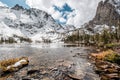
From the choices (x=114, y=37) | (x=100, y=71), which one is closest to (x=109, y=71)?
(x=100, y=71)

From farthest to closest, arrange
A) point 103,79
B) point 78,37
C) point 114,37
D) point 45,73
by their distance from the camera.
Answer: point 78,37 < point 114,37 < point 45,73 < point 103,79

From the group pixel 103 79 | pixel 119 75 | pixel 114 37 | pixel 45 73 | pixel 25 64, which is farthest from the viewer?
pixel 114 37

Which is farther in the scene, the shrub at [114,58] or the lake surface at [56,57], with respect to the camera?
the shrub at [114,58]

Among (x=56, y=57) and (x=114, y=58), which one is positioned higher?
(x=114, y=58)

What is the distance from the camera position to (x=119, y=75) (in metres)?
25.7

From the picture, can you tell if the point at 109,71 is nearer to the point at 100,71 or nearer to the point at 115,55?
the point at 100,71

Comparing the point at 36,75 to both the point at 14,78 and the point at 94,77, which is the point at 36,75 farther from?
the point at 94,77

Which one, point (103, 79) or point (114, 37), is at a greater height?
point (114, 37)

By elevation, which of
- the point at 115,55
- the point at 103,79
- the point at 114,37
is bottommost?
the point at 103,79

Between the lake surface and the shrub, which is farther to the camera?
the shrub

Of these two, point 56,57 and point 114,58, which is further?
point 56,57

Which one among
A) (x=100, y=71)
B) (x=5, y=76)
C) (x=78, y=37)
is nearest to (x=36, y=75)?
(x=5, y=76)

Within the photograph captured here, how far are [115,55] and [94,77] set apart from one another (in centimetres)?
1190

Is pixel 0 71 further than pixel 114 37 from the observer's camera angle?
No
